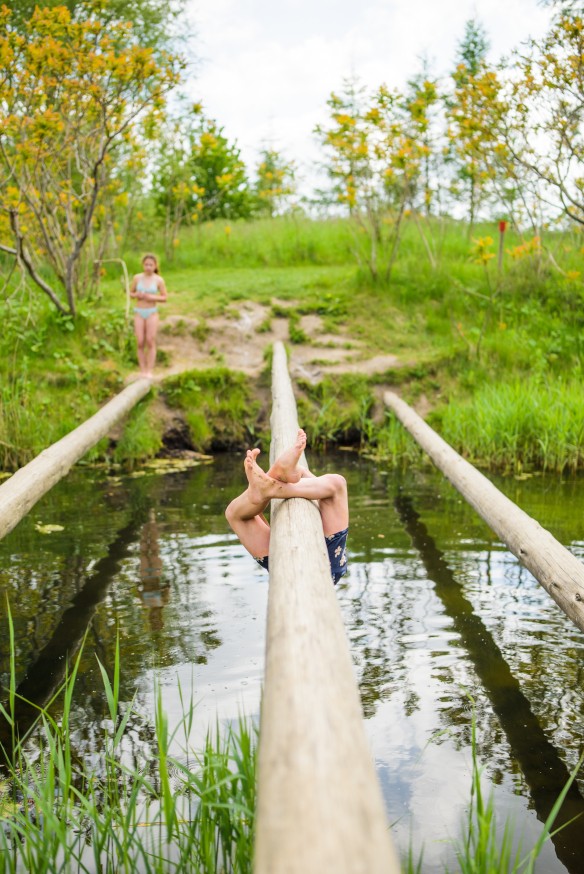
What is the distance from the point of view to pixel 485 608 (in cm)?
530

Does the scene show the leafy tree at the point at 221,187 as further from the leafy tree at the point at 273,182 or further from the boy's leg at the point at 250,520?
the boy's leg at the point at 250,520

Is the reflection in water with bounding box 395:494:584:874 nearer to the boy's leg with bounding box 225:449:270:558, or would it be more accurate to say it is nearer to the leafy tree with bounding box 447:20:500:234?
the boy's leg with bounding box 225:449:270:558

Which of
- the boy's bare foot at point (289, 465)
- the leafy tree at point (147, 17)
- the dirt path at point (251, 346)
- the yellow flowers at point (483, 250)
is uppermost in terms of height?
the leafy tree at point (147, 17)

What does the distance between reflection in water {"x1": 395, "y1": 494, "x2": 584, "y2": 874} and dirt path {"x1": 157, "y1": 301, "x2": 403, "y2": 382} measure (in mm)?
5801

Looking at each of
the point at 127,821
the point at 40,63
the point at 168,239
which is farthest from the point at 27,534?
the point at 168,239

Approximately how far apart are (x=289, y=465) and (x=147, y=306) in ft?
23.8

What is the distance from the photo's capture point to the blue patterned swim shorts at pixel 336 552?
13.9 ft

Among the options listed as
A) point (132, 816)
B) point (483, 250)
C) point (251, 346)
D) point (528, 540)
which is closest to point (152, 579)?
point (528, 540)

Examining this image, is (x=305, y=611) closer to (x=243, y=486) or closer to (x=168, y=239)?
(x=243, y=486)

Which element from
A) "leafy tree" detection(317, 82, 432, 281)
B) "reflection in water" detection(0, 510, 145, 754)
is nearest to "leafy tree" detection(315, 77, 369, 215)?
"leafy tree" detection(317, 82, 432, 281)

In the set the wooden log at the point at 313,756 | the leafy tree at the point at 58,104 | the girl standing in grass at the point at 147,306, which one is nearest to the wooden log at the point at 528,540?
the wooden log at the point at 313,756

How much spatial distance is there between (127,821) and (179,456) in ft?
26.4

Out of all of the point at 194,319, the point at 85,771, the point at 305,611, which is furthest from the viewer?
the point at 194,319

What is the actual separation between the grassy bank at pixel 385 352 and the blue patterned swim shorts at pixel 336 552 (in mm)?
5118
